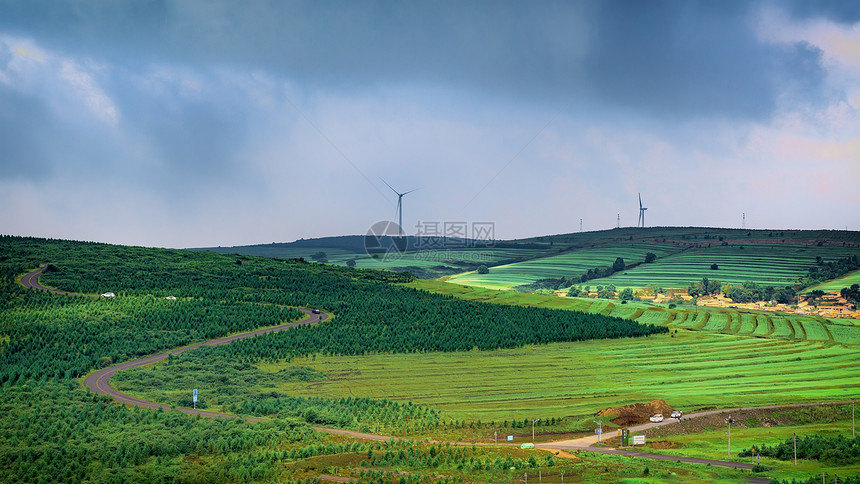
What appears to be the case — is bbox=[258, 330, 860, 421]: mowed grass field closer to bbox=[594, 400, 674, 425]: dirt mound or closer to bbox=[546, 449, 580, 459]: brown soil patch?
bbox=[594, 400, 674, 425]: dirt mound

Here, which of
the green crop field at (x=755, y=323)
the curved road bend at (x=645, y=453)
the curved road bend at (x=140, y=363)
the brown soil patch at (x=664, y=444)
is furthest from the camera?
the green crop field at (x=755, y=323)

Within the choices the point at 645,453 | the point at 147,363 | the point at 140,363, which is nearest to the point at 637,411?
the point at 645,453

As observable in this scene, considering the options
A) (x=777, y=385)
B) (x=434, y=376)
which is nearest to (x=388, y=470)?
(x=434, y=376)

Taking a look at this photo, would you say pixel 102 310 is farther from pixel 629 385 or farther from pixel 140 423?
pixel 629 385

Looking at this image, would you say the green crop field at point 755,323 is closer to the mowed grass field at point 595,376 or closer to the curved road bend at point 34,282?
the mowed grass field at point 595,376

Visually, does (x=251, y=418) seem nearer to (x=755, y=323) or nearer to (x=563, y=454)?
(x=563, y=454)

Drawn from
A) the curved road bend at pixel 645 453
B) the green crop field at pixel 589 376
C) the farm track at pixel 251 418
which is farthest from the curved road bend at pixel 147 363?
the curved road bend at pixel 645 453
